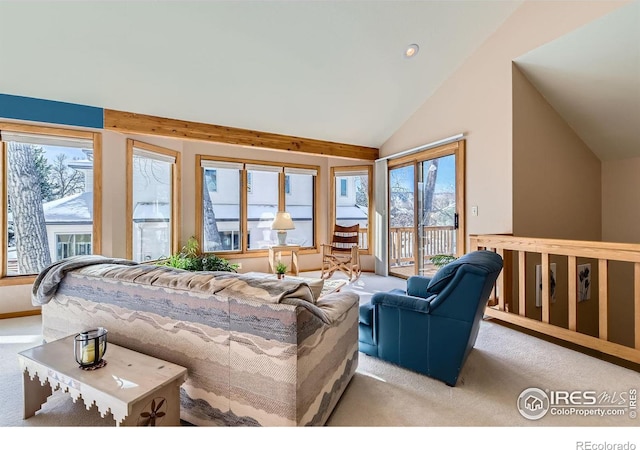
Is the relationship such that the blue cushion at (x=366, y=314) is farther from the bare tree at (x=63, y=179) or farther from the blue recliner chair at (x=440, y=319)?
the bare tree at (x=63, y=179)

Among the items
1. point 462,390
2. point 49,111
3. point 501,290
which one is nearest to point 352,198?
point 501,290

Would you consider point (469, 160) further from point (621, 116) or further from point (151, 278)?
point (151, 278)

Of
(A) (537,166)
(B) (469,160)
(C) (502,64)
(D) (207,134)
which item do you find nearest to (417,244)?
(B) (469,160)

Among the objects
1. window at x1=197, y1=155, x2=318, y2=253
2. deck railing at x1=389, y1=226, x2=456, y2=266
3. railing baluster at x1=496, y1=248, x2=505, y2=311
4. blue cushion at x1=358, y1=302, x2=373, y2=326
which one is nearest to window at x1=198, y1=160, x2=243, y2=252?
window at x1=197, y1=155, x2=318, y2=253

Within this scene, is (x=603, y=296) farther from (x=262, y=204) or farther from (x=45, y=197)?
(x=45, y=197)

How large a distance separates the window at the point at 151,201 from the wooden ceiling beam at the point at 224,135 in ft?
1.28

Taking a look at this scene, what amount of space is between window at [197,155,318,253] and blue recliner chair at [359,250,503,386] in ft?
11.9

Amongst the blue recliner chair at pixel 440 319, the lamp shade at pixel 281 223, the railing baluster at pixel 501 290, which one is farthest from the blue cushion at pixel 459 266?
the lamp shade at pixel 281 223

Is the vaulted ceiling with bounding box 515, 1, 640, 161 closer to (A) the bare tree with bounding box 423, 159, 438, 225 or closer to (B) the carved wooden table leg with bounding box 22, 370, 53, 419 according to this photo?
(A) the bare tree with bounding box 423, 159, 438, 225

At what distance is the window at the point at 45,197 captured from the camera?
3.33 meters

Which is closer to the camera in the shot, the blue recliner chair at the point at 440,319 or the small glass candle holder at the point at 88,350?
the small glass candle holder at the point at 88,350

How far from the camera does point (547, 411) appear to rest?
1726 mm

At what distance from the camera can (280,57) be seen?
337cm

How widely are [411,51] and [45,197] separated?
15.3 ft
